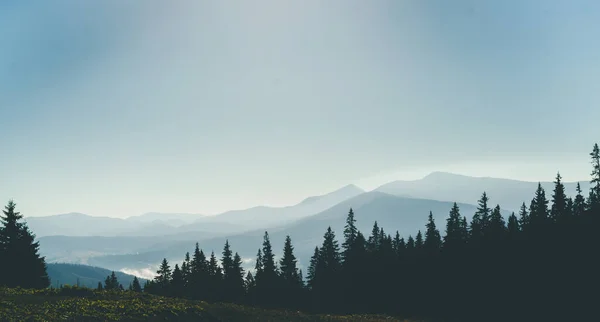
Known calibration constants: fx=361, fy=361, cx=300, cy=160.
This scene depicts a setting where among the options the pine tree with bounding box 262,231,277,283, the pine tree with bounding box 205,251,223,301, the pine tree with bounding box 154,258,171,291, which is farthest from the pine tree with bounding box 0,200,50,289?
the pine tree with bounding box 262,231,277,283

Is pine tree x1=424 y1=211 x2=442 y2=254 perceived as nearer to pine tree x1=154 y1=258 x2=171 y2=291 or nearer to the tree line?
the tree line

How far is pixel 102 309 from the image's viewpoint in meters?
21.8

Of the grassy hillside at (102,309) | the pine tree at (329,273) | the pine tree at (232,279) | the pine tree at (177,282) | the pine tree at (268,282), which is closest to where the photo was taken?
the grassy hillside at (102,309)

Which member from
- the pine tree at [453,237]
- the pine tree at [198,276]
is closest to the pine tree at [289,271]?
the pine tree at [198,276]

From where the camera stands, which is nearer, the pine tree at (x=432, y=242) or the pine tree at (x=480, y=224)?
the pine tree at (x=480, y=224)

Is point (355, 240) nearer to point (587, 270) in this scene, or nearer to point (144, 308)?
point (587, 270)

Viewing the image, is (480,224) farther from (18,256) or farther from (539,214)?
(18,256)

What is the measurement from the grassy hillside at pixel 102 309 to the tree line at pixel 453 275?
25.3 m

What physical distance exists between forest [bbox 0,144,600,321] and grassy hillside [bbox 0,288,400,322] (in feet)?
73.7

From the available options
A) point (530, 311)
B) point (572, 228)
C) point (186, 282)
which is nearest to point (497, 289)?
point (530, 311)

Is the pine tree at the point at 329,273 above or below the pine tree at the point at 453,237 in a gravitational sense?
below

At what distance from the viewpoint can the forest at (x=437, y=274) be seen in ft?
146

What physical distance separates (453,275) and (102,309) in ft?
161

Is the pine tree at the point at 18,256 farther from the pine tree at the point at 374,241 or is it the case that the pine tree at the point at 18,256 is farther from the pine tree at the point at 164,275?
the pine tree at the point at 374,241
